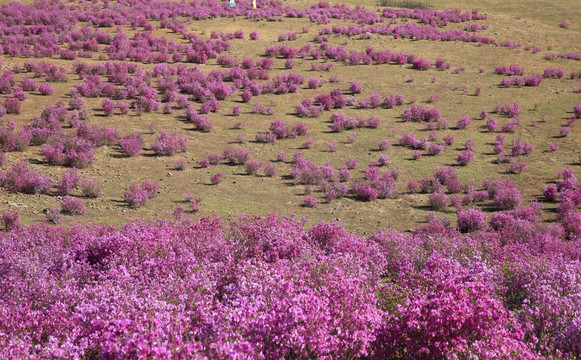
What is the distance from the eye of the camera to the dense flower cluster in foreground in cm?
532

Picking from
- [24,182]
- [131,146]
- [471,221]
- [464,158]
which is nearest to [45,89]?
[131,146]

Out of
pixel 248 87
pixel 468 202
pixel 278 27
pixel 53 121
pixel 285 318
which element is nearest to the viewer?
pixel 285 318

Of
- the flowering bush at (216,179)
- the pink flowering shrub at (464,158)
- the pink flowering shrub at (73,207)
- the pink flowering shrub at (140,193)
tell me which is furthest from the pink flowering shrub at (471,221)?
the pink flowering shrub at (73,207)

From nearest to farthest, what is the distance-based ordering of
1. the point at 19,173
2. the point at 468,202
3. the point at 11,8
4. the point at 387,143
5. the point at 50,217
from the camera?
the point at 50,217 < the point at 19,173 < the point at 468,202 < the point at 387,143 < the point at 11,8

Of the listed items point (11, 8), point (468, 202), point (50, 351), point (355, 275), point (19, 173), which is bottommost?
point (468, 202)

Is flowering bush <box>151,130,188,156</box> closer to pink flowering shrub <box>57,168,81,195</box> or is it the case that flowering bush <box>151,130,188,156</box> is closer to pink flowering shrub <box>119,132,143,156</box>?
pink flowering shrub <box>119,132,143,156</box>

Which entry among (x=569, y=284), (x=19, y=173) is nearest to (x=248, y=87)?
(x=19, y=173)

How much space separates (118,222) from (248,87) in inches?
681

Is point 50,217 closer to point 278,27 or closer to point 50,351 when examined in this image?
point 50,351

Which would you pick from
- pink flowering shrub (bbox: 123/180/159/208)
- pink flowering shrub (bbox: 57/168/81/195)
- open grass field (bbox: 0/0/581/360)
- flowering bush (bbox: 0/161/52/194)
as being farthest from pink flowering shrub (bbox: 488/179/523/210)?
flowering bush (bbox: 0/161/52/194)

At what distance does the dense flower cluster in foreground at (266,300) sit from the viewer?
5320mm

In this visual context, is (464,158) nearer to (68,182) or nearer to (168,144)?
(168,144)

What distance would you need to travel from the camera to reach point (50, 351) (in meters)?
5.02

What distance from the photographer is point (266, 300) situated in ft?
20.4
